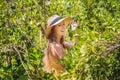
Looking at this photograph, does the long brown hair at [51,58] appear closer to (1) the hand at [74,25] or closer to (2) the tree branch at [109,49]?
(1) the hand at [74,25]

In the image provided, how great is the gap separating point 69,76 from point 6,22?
3065 millimetres

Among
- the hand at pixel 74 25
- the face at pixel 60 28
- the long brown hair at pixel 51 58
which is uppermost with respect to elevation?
the face at pixel 60 28

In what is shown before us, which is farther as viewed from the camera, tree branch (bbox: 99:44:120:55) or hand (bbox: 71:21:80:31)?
hand (bbox: 71:21:80:31)

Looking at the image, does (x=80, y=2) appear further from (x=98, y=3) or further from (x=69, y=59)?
(x=69, y=59)

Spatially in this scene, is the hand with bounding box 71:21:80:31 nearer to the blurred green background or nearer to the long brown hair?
the blurred green background

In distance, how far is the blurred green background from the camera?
8.54ft

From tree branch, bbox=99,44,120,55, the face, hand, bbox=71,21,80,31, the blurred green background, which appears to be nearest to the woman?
the face

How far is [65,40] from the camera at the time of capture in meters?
5.35

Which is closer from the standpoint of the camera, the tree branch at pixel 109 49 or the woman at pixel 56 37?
the tree branch at pixel 109 49

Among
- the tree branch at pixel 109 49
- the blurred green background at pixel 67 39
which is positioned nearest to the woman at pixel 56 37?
the blurred green background at pixel 67 39

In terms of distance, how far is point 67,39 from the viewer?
564 cm

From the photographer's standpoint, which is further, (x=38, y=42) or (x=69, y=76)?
(x=38, y=42)

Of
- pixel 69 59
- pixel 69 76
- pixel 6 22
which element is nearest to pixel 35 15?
pixel 6 22

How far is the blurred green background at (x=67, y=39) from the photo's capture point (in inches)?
103
